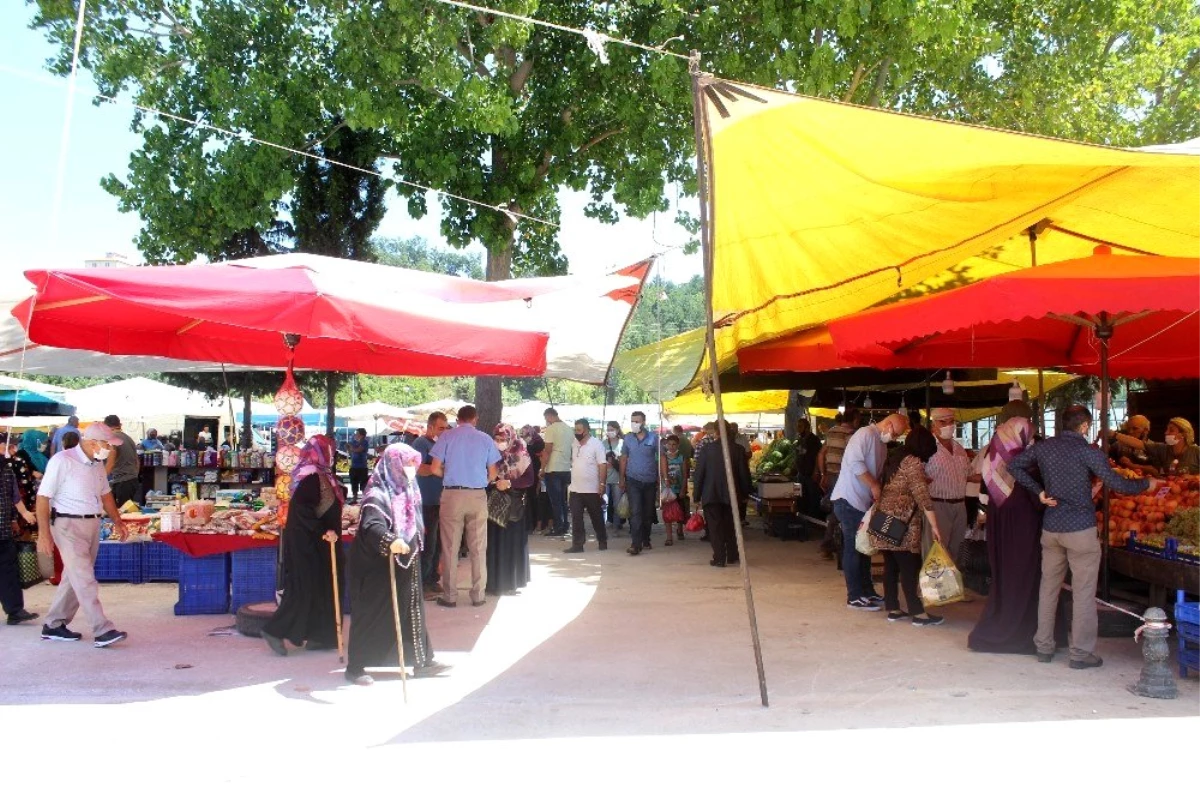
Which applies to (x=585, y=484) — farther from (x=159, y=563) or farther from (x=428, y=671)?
(x=428, y=671)

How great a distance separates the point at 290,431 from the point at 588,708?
3.23m

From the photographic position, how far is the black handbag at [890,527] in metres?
8.68

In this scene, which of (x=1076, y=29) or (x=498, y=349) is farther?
(x=1076, y=29)

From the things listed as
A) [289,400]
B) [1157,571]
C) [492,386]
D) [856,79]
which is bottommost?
[1157,571]

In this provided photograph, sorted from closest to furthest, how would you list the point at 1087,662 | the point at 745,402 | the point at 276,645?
the point at 1087,662 → the point at 276,645 → the point at 745,402

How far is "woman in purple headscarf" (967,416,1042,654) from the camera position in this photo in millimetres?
7551

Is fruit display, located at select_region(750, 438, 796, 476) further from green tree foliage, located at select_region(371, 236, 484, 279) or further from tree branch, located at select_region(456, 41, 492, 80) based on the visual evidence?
green tree foliage, located at select_region(371, 236, 484, 279)

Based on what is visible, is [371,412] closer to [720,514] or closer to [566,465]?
[566,465]

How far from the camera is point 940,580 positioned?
8344 mm

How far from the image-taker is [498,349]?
7379 millimetres

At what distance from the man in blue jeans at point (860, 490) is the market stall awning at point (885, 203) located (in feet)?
5.72

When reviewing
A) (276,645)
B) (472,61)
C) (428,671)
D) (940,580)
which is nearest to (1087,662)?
(940,580)

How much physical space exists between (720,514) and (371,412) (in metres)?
23.7

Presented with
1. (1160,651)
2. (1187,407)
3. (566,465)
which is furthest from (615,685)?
(1187,407)
